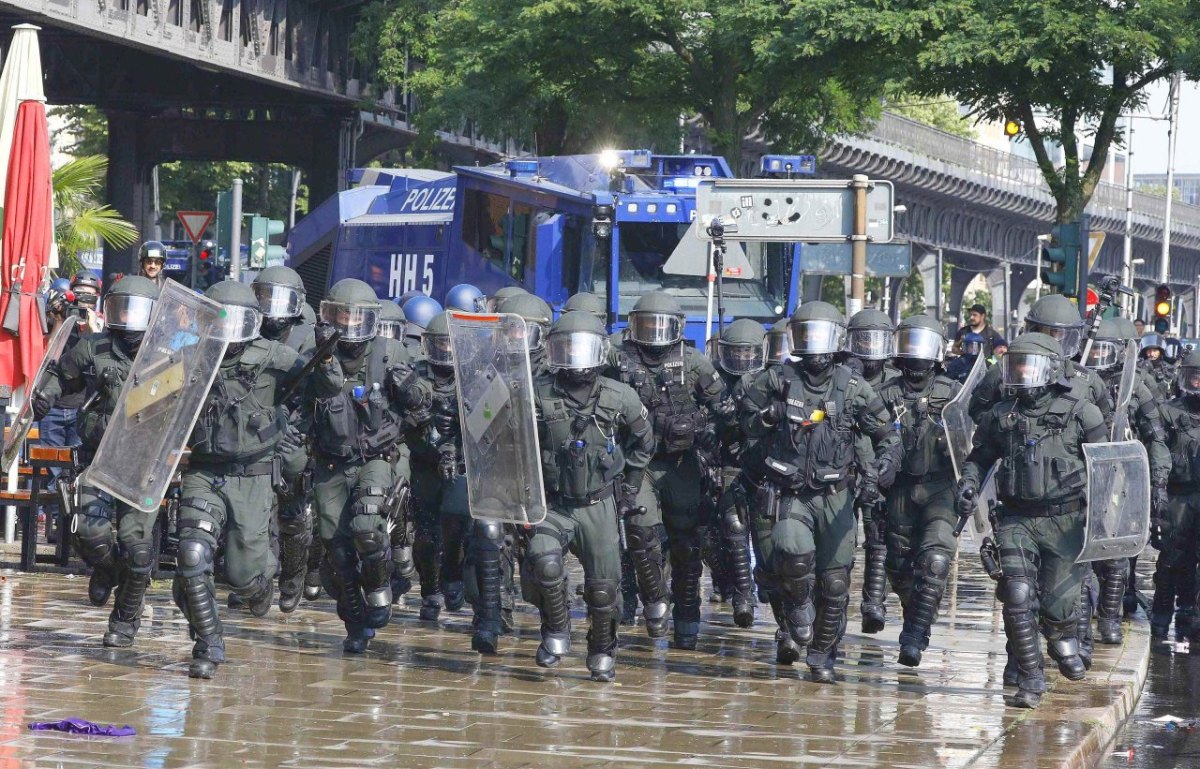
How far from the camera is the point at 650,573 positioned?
1043 cm

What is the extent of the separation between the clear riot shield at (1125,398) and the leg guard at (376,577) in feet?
12.2

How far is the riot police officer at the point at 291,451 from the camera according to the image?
10.0m

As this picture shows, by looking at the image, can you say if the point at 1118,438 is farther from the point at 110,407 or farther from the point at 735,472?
the point at 110,407

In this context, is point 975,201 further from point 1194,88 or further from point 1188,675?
point 1188,675

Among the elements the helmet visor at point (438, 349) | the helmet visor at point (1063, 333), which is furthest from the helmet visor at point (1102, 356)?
the helmet visor at point (438, 349)

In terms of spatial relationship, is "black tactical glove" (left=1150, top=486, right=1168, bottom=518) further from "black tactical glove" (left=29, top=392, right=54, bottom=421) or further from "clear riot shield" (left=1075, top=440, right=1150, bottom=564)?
"black tactical glove" (left=29, top=392, right=54, bottom=421)

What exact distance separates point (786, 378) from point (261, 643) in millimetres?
2855

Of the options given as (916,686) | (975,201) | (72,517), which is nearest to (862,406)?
(916,686)

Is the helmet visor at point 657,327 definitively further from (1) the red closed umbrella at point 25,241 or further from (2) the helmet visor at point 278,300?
(1) the red closed umbrella at point 25,241

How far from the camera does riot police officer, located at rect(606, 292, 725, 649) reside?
410 inches

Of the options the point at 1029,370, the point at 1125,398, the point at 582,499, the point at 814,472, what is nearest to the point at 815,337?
the point at 814,472

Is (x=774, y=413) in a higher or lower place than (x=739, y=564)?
higher

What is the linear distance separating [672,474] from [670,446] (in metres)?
0.30

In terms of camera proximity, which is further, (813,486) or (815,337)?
(815,337)
